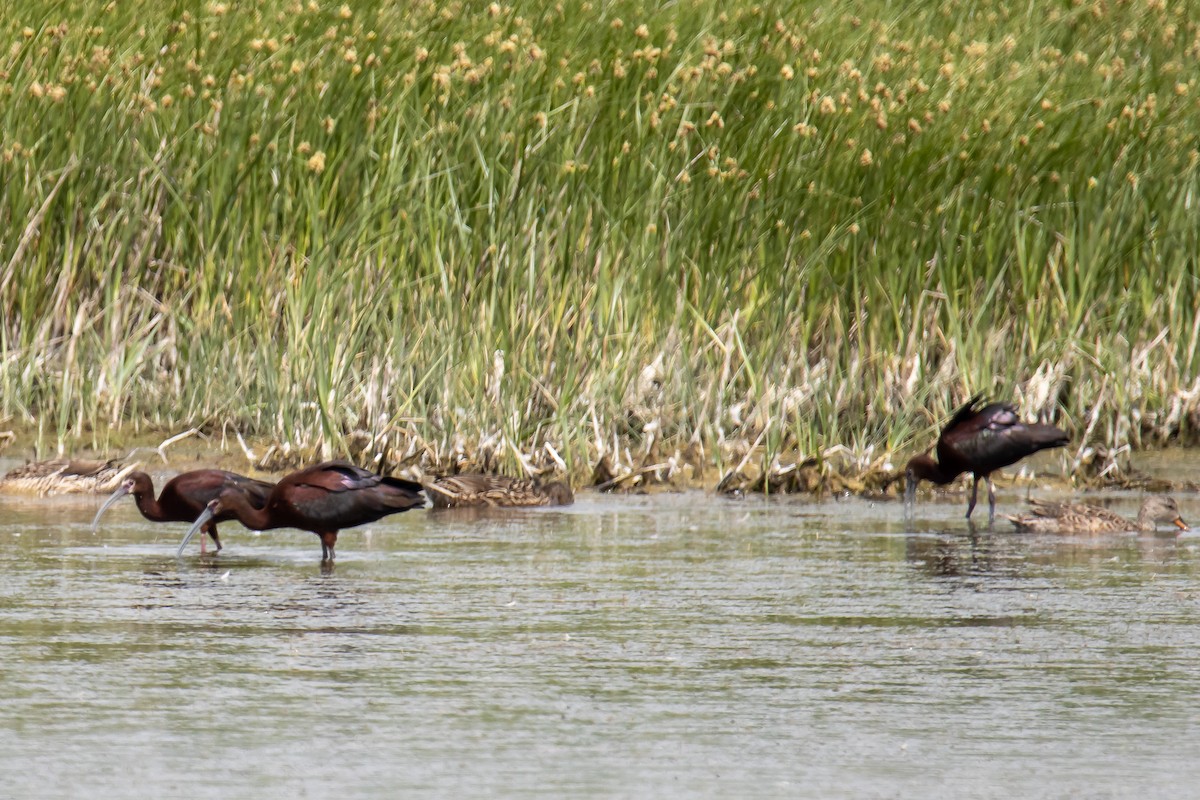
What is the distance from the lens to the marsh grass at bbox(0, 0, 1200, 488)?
11.6 meters

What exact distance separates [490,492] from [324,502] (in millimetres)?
1867

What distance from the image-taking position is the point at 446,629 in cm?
704

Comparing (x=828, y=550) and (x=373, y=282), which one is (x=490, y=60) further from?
(x=828, y=550)

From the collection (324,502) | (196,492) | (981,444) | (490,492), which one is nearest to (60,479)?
(196,492)

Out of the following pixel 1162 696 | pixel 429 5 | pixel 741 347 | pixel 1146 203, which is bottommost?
pixel 1162 696

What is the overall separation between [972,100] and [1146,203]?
1.20 m

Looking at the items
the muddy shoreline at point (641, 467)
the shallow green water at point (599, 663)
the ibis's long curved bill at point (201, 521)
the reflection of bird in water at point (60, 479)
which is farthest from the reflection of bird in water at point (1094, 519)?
the reflection of bird in water at point (60, 479)

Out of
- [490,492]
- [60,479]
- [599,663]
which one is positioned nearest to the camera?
[599,663]

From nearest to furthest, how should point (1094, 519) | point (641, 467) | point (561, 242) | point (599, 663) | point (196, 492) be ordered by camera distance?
point (599, 663), point (196, 492), point (1094, 519), point (641, 467), point (561, 242)

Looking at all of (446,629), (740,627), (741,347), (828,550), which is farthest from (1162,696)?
(741,347)

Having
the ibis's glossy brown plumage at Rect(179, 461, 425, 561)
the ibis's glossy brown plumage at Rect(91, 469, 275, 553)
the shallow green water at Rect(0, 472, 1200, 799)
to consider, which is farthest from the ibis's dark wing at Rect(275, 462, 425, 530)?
the ibis's glossy brown plumage at Rect(91, 469, 275, 553)

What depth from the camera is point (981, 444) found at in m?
10.7

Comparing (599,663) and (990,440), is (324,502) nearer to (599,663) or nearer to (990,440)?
(599,663)

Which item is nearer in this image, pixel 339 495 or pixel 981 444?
pixel 339 495
